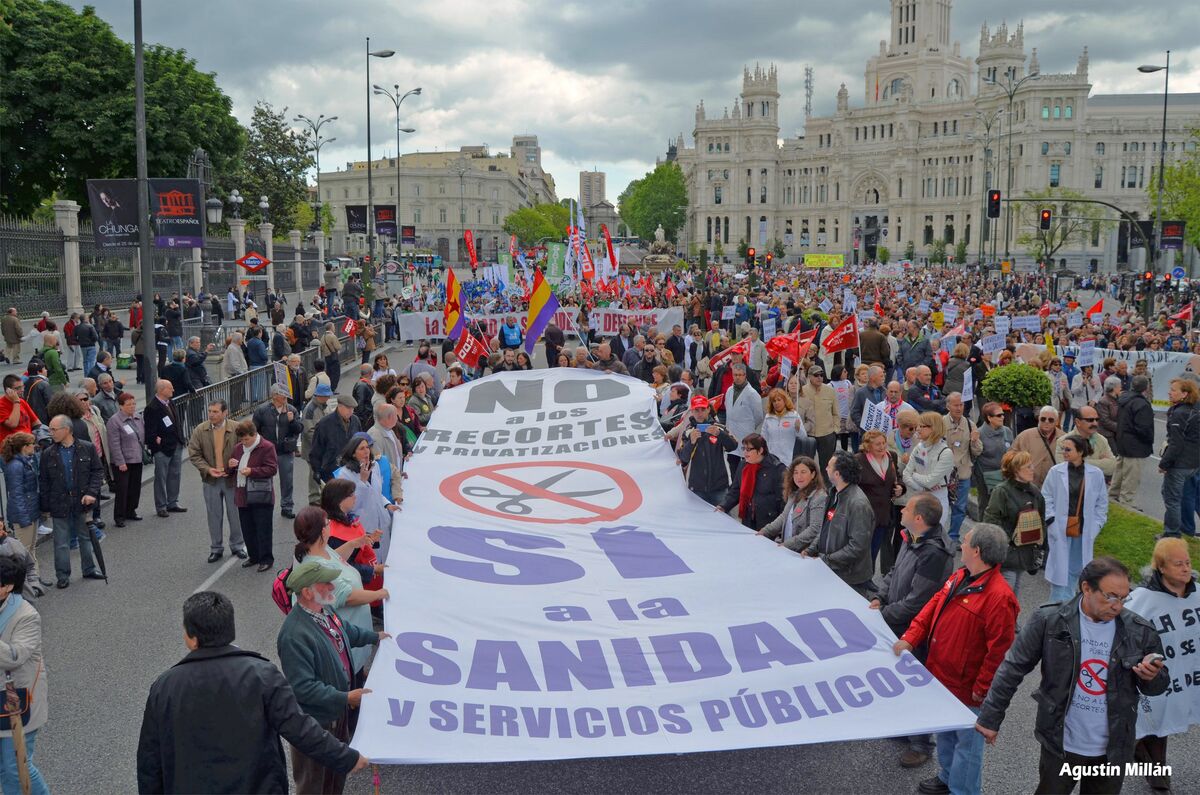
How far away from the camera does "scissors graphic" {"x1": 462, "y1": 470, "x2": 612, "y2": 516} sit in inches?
316

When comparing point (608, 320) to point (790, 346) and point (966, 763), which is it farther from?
point (966, 763)

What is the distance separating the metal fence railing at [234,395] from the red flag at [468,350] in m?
4.19

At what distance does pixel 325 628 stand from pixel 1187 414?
961cm

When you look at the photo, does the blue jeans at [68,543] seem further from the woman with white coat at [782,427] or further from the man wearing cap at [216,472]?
the woman with white coat at [782,427]

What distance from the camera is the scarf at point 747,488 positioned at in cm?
848

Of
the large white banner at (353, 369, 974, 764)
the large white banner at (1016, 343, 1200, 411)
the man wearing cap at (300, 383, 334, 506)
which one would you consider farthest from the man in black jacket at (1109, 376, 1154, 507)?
the man wearing cap at (300, 383, 334, 506)

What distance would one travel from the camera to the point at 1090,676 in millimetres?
4711

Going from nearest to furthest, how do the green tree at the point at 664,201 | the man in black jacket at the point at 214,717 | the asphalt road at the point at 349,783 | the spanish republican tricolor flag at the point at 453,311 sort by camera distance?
the man in black jacket at the point at 214,717 < the asphalt road at the point at 349,783 < the spanish republican tricolor flag at the point at 453,311 < the green tree at the point at 664,201

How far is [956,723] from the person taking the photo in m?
4.98

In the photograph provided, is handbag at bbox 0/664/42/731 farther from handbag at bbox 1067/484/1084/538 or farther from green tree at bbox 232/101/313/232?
green tree at bbox 232/101/313/232

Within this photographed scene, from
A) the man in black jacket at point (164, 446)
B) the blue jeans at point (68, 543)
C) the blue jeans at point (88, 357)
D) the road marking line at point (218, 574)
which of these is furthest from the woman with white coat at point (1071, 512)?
the blue jeans at point (88, 357)

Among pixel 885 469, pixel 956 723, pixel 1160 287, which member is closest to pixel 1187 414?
pixel 885 469

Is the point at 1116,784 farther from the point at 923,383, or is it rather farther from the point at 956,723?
the point at 923,383

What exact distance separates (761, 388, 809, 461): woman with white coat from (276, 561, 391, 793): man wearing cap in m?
6.02
